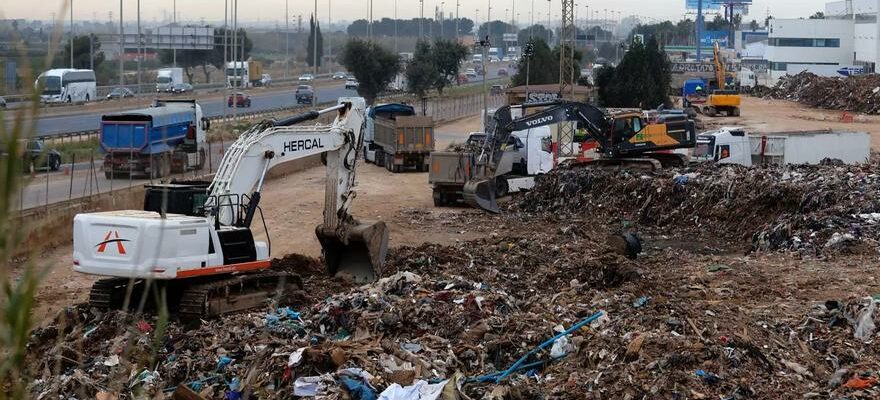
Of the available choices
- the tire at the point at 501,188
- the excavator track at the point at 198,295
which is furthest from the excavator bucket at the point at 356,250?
the tire at the point at 501,188

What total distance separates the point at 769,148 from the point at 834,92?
146 feet

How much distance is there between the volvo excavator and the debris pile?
40.9 m

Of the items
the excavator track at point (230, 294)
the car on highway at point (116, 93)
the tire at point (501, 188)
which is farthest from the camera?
the car on highway at point (116, 93)

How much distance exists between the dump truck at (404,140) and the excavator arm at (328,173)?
67.8 feet

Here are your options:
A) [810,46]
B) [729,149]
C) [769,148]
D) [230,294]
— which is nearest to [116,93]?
[729,149]

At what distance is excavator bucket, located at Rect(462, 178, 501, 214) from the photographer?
29.9 meters

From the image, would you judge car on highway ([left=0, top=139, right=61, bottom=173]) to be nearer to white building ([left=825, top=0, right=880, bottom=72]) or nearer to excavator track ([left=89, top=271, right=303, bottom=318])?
excavator track ([left=89, top=271, right=303, bottom=318])

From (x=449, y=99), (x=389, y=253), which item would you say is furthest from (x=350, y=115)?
(x=449, y=99)

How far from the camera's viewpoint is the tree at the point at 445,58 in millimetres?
76438

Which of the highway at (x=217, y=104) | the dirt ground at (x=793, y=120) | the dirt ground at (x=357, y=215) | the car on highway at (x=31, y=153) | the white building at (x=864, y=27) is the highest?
the white building at (x=864, y=27)

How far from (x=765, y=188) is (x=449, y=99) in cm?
4871

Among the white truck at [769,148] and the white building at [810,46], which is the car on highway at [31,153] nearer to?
the white truck at [769,148]

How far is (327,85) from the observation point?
314 ft

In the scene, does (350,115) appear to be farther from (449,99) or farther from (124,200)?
(449,99)
